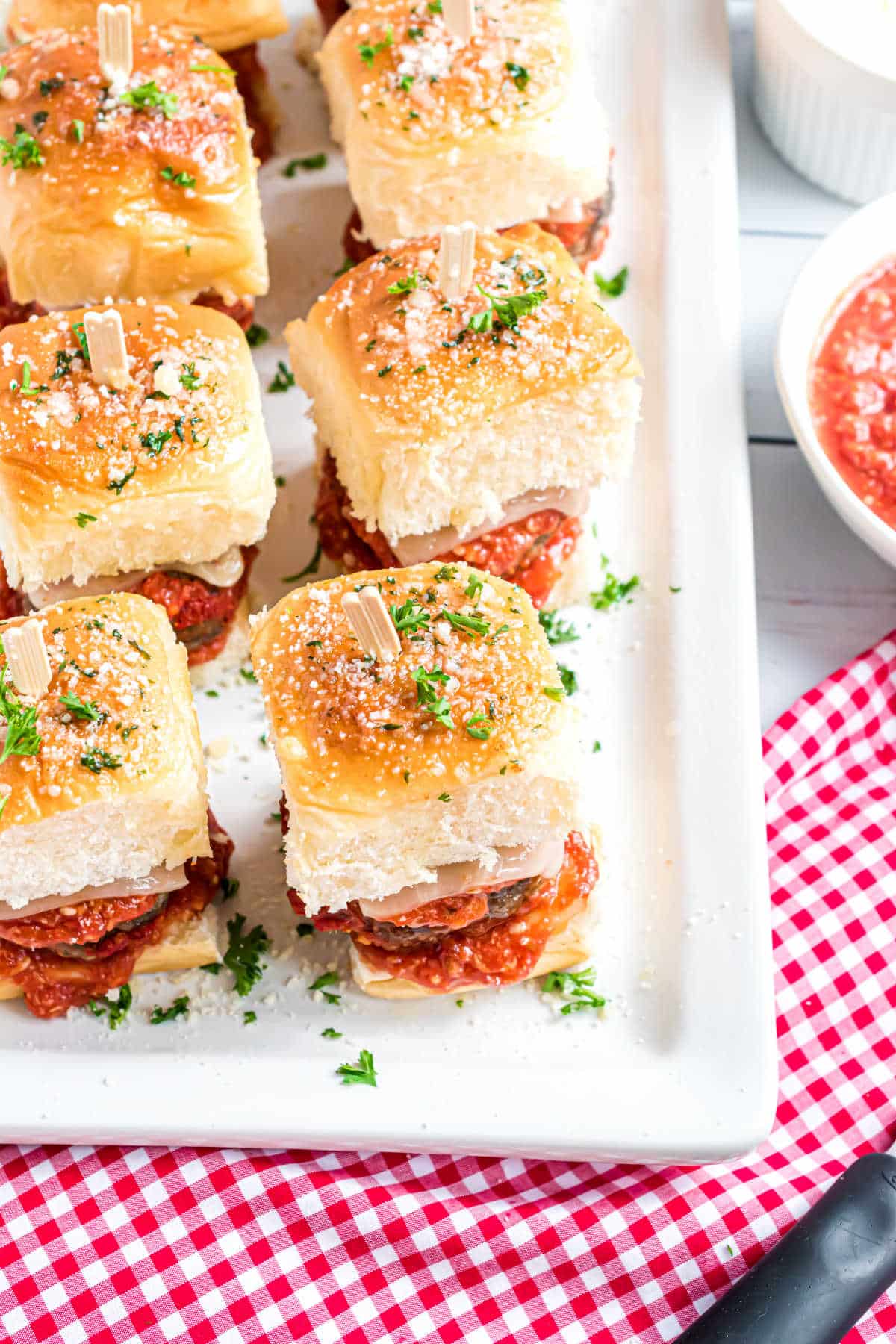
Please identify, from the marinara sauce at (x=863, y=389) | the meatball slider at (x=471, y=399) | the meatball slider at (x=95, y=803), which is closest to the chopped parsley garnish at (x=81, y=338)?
the meatball slider at (x=471, y=399)

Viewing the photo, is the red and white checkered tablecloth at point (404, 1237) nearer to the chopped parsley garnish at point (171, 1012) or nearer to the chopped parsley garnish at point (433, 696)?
the chopped parsley garnish at point (171, 1012)

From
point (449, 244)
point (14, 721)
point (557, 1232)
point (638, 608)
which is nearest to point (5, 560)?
point (14, 721)

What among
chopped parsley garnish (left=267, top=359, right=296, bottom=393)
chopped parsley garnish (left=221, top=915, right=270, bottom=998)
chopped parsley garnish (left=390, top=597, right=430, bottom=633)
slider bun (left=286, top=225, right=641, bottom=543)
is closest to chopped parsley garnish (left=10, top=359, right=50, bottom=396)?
slider bun (left=286, top=225, right=641, bottom=543)

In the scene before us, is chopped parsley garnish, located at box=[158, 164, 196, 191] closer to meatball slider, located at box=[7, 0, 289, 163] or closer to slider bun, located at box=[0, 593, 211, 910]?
meatball slider, located at box=[7, 0, 289, 163]

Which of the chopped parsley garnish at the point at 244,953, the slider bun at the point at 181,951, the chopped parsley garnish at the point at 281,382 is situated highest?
the chopped parsley garnish at the point at 281,382

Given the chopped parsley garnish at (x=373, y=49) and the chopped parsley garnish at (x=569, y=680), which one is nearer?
the chopped parsley garnish at (x=569, y=680)

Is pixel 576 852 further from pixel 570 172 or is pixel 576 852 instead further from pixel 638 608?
pixel 570 172

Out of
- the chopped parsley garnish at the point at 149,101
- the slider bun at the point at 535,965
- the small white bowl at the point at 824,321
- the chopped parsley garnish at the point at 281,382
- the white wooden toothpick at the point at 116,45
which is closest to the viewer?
the slider bun at the point at 535,965
